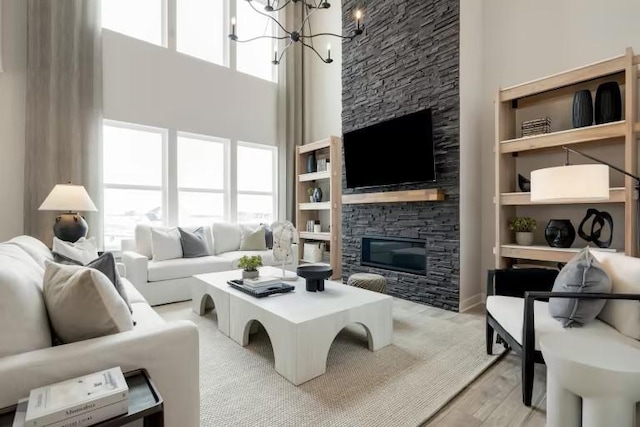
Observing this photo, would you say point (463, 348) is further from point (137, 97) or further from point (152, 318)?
point (137, 97)

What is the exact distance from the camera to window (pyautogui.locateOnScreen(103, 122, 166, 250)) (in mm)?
4242

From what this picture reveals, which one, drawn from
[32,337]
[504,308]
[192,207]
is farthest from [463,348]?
[192,207]

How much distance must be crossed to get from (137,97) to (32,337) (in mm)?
4054

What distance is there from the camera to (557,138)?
2.71 metres

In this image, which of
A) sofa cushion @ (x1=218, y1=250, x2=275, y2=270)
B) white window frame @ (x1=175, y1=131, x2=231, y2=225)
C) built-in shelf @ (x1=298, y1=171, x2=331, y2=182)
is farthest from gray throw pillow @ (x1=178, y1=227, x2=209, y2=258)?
built-in shelf @ (x1=298, y1=171, x2=331, y2=182)

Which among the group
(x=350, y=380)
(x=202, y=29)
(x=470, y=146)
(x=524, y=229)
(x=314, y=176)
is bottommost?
(x=350, y=380)

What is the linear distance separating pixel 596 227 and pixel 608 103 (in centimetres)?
104

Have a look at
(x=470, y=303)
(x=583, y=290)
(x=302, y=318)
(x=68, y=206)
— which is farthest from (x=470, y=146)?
(x=68, y=206)

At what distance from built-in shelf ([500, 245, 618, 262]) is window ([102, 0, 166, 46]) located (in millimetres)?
5178

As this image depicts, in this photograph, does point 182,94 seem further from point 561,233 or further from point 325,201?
point 561,233

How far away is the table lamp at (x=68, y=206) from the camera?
3.21 m

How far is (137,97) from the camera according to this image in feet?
14.1

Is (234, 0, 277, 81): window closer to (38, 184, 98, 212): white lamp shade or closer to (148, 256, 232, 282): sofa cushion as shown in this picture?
(38, 184, 98, 212): white lamp shade

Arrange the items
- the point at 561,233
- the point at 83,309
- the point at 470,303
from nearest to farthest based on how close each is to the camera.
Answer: the point at 83,309
the point at 561,233
the point at 470,303
